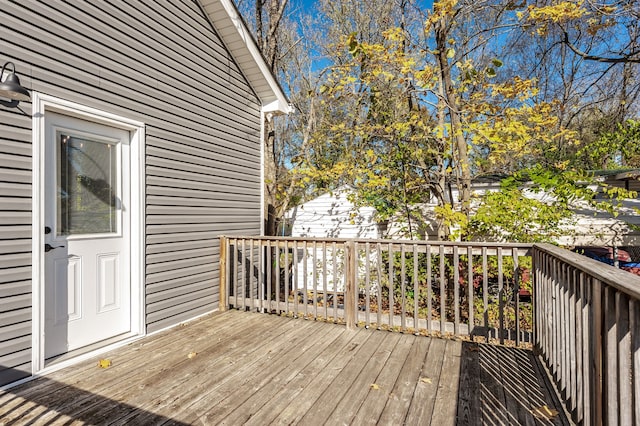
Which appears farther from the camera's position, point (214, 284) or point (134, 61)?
point (214, 284)

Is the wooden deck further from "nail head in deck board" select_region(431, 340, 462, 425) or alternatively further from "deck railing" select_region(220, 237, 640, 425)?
"deck railing" select_region(220, 237, 640, 425)

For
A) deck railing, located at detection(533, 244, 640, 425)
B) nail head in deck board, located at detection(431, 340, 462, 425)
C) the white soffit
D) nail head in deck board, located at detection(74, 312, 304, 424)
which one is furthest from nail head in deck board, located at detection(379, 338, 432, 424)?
the white soffit

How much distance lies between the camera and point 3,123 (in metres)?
2.50

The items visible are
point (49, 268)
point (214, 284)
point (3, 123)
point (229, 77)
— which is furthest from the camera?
point (229, 77)

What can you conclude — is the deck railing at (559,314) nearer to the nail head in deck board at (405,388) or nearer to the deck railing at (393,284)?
the deck railing at (393,284)

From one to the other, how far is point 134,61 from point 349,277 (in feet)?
10.4

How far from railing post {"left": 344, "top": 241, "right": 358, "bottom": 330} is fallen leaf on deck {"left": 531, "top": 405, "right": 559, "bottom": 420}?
1.90 m

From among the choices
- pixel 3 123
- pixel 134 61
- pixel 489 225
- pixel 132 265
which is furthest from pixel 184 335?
pixel 489 225

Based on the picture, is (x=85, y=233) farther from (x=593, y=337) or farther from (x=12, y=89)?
(x=593, y=337)

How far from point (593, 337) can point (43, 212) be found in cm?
364

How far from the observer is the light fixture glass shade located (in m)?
2.33

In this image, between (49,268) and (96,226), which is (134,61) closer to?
(96,226)

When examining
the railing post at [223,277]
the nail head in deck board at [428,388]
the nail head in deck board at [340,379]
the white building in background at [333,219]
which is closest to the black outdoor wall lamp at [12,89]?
the railing post at [223,277]

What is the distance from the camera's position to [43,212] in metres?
2.68
